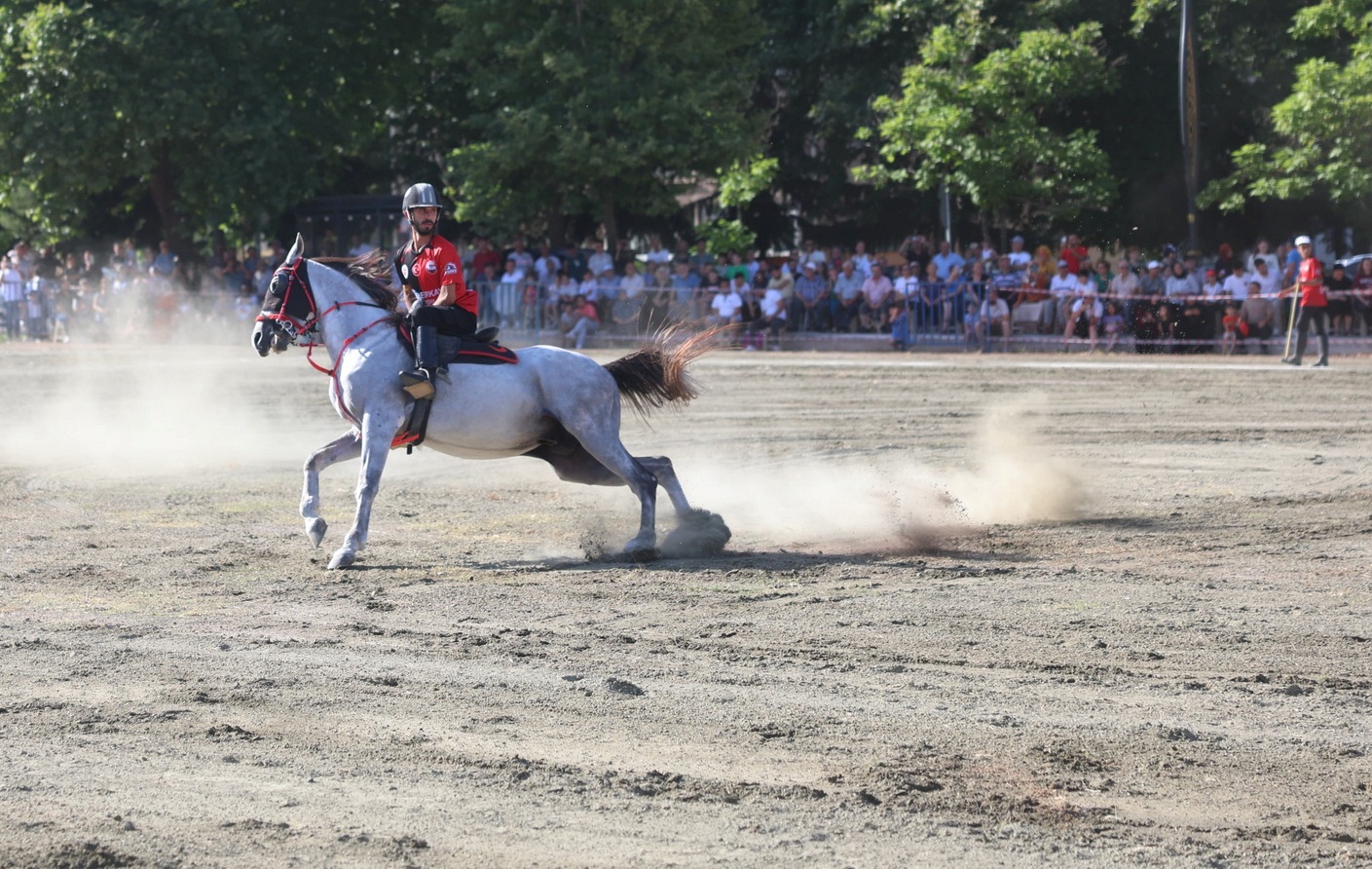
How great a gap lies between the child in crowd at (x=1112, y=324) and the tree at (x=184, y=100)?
18.0 meters

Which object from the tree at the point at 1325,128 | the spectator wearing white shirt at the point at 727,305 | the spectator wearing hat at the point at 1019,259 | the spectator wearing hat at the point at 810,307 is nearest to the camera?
the tree at the point at 1325,128

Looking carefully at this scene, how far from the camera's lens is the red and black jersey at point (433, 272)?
10.8 metres

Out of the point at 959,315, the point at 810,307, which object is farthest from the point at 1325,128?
the point at 810,307

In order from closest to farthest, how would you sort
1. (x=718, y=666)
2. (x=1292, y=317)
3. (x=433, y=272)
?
1. (x=718, y=666)
2. (x=433, y=272)
3. (x=1292, y=317)

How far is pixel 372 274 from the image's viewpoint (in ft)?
37.9

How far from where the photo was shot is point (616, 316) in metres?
29.4

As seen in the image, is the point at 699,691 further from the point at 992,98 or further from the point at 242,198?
the point at 242,198

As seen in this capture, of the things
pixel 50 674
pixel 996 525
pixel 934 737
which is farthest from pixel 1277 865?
pixel 996 525

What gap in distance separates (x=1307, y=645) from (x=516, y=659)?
3.96m

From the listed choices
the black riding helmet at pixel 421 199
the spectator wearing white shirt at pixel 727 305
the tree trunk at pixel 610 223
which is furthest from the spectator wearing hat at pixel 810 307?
the black riding helmet at pixel 421 199

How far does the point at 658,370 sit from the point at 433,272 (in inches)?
71.8

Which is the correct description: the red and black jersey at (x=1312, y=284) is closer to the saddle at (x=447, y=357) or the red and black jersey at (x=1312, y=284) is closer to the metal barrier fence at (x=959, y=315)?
the metal barrier fence at (x=959, y=315)

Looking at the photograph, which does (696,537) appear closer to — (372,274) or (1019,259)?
(372,274)

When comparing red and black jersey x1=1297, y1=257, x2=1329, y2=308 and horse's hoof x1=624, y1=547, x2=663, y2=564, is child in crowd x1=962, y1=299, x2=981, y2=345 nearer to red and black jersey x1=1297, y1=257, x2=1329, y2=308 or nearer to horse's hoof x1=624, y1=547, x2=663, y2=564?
red and black jersey x1=1297, y1=257, x2=1329, y2=308
